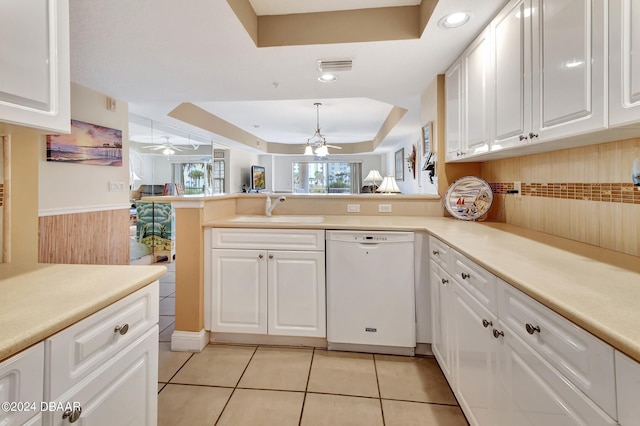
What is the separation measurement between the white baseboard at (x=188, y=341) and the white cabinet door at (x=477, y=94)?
2.33 m

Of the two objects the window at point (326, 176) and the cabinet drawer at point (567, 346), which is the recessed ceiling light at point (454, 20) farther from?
the window at point (326, 176)

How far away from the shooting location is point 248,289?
89.9 inches

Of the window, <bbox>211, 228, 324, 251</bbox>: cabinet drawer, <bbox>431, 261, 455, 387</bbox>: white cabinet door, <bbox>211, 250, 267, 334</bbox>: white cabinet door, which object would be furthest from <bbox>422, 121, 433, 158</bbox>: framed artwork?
the window

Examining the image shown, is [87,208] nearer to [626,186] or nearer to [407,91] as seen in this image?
[407,91]

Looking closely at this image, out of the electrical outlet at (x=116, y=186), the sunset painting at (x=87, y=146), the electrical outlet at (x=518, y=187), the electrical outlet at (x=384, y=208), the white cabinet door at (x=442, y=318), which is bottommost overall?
the white cabinet door at (x=442, y=318)

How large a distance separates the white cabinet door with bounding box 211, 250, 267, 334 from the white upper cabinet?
56.0 inches

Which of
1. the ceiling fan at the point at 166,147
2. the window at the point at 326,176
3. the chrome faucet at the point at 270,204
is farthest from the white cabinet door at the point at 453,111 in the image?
the window at the point at 326,176

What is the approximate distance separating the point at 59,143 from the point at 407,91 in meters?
3.48

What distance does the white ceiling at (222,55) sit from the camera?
5.96ft

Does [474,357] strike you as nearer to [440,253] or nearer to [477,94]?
[440,253]

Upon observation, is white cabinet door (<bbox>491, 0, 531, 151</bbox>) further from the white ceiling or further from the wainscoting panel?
the wainscoting panel

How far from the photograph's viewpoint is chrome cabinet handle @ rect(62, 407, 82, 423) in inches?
29.1

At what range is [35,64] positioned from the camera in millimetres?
896

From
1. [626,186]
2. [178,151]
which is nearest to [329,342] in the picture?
[626,186]
